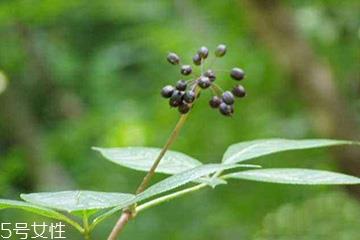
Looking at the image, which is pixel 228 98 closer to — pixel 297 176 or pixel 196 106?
pixel 297 176

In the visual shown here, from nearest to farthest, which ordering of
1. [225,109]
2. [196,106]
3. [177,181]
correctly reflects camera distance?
1. [177,181]
2. [225,109]
3. [196,106]

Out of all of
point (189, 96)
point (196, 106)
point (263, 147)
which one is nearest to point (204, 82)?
point (189, 96)

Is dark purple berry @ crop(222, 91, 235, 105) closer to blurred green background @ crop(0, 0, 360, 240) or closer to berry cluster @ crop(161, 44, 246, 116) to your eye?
berry cluster @ crop(161, 44, 246, 116)

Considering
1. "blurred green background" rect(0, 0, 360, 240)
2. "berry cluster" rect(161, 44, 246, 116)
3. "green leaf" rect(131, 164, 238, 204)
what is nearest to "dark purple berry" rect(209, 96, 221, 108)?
"berry cluster" rect(161, 44, 246, 116)

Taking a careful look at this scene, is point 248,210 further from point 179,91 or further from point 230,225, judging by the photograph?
point 179,91

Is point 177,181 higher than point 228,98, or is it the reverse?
point 228,98
